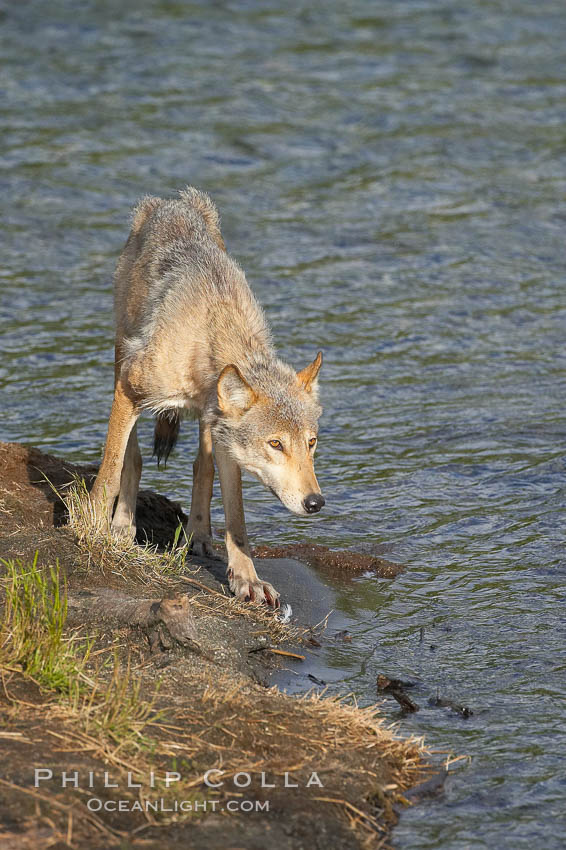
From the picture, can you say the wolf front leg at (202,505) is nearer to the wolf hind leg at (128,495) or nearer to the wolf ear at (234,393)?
the wolf hind leg at (128,495)

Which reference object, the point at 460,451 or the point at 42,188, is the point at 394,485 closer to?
the point at 460,451

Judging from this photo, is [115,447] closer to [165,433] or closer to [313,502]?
[165,433]

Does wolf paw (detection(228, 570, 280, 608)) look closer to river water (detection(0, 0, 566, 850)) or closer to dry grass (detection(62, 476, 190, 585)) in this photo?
dry grass (detection(62, 476, 190, 585))

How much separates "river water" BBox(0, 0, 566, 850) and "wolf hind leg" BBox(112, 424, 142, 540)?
117 cm

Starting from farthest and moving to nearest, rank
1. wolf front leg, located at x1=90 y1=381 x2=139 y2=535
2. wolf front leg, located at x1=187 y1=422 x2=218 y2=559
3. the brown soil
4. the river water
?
wolf front leg, located at x1=187 y1=422 x2=218 y2=559 → wolf front leg, located at x1=90 y1=381 x2=139 y2=535 → the river water → the brown soil

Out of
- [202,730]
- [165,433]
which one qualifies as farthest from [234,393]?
[202,730]

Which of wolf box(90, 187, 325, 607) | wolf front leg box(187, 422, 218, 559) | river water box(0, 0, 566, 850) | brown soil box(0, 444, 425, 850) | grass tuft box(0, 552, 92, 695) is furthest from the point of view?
wolf front leg box(187, 422, 218, 559)

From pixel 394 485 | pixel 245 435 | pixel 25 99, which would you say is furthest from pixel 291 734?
pixel 25 99

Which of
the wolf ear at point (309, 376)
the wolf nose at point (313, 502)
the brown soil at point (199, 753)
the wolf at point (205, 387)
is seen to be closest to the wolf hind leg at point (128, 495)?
the wolf at point (205, 387)

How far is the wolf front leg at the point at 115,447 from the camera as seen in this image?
762cm

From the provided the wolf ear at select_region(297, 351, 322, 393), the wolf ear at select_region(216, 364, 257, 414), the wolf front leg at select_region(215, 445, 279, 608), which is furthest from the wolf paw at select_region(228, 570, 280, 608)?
the wolf ear at select_region(297, 351, 322, 393)

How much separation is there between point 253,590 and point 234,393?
49.7 inches

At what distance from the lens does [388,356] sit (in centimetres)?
1216

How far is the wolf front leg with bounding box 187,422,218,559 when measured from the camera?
8.11m
